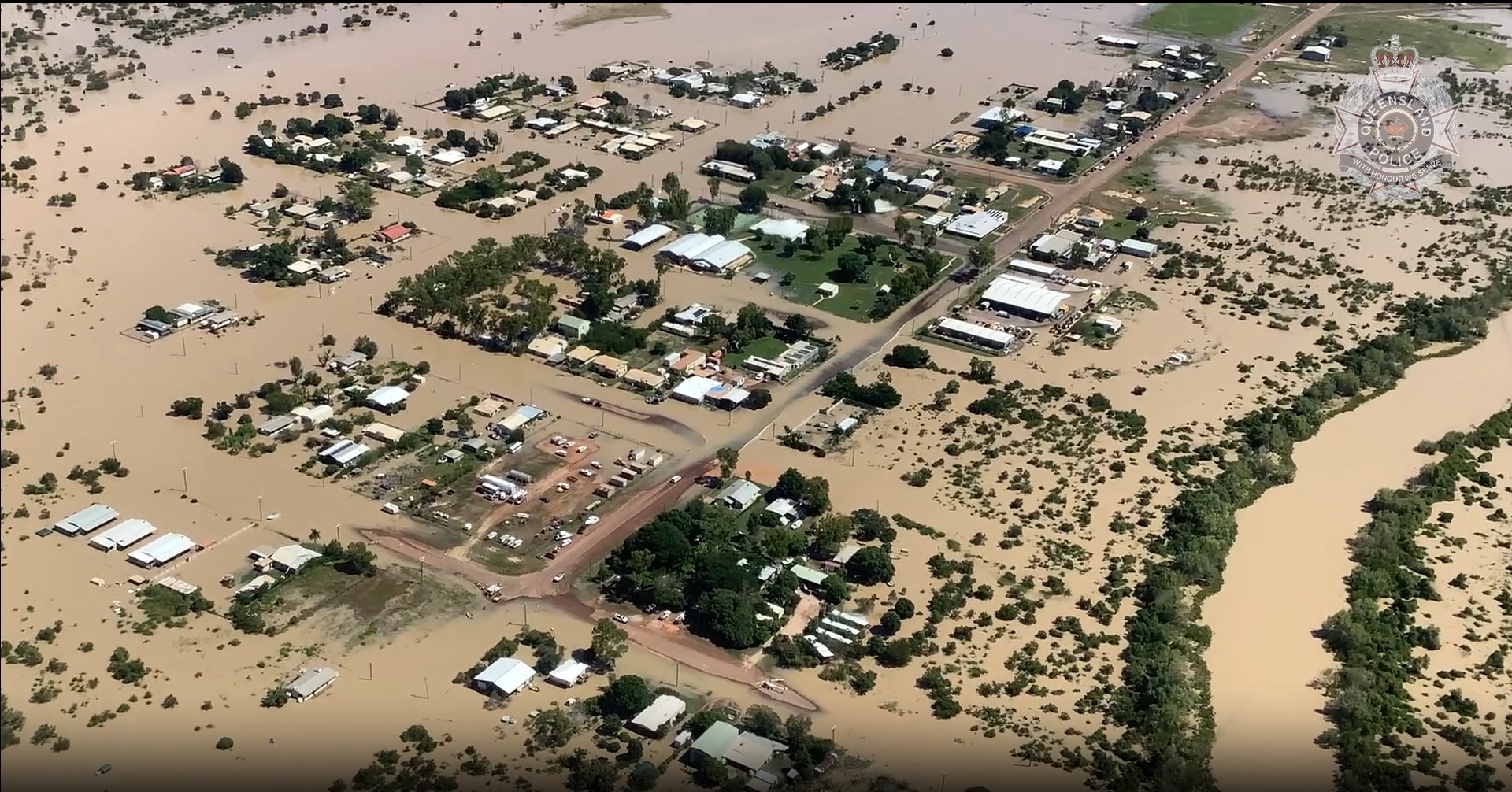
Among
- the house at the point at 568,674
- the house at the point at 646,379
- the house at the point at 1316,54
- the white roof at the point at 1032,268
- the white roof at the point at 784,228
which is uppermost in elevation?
the house at the point at 568,674

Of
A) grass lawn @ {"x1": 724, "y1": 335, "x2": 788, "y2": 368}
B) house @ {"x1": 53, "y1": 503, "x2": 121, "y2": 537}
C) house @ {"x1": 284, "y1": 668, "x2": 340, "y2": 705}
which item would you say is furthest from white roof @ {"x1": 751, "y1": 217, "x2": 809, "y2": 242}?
house @ {"x1": 284, "y1": 668, "x2": 340, "y2": 705}

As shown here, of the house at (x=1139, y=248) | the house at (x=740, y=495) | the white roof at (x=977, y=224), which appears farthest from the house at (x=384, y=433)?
the house at (x=1139, y=248)

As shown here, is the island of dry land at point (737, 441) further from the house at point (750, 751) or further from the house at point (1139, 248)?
the house at point (1139, 248)

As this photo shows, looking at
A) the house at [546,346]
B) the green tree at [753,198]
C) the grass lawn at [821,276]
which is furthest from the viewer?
the green tree at [753,198]

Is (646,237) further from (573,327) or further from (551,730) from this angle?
(551,730)

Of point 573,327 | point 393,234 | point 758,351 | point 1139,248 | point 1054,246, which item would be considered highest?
point 393,234

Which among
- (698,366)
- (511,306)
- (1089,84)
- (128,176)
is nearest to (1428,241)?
(1089,84)

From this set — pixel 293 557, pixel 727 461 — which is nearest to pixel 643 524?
pixel 727 461
